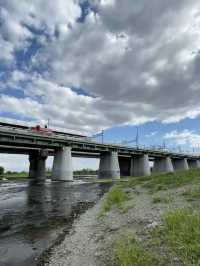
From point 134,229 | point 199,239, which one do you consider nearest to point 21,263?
point 134,229

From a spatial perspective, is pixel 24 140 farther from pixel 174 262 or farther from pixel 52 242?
pixel 174 262

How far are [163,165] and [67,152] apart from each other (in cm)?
7016

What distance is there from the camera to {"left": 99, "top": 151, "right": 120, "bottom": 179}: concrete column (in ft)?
273

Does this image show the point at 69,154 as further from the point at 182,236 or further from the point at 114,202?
the point at 182,236

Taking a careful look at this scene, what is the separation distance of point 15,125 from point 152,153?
66342 millimetres

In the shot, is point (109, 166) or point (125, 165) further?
point (125, 165)

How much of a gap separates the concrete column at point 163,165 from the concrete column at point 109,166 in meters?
42.9

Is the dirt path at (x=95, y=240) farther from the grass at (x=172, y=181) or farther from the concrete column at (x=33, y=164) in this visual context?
the concrete column at (x=33, y=164)

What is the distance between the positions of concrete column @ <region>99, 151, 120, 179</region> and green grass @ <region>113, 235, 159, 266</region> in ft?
249

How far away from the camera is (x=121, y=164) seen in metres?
116

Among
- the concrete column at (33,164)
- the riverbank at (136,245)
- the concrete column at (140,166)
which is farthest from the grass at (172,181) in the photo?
the concrete column at (140,166)

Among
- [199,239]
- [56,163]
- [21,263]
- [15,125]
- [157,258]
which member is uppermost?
[15,125]

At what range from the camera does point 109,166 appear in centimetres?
8425

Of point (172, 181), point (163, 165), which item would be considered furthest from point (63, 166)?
point (163, 165)
